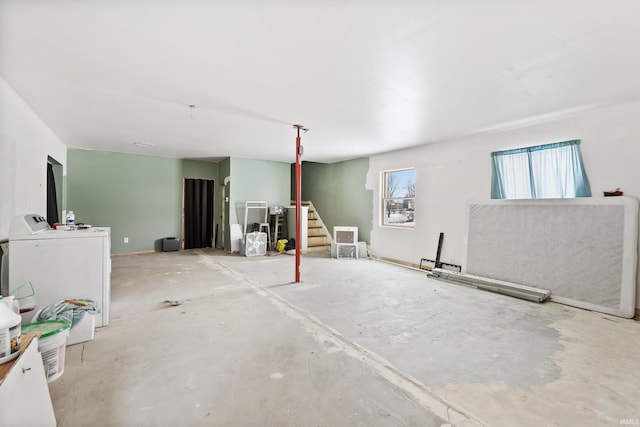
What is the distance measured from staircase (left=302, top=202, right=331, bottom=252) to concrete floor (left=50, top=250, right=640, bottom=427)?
12.6ft

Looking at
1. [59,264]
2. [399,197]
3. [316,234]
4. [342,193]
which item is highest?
[342,193]

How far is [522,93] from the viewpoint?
292 cm

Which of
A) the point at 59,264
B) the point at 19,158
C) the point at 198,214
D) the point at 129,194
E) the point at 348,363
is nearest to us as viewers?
the point at 348,363

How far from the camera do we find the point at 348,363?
212 cm

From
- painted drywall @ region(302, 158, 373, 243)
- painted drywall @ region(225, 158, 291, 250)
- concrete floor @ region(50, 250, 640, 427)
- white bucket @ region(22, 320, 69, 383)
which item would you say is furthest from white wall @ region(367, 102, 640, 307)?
white bucket @ region(22, 320, 69, 383)

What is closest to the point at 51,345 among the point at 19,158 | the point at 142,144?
the point at 19,158

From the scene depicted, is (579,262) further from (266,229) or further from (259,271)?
(266,229)

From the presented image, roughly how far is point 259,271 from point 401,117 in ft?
11.3

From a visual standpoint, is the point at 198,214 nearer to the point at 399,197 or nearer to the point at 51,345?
the point at 399,197

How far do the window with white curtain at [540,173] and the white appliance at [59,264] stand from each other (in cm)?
519

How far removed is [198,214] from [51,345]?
606cm

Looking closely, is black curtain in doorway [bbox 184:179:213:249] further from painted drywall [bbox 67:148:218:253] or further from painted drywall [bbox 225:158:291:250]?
painted drywall [bbox 225:158:291:250]

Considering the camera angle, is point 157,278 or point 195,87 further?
point 157,278

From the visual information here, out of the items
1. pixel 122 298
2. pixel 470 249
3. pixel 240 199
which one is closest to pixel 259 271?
pixel 122 298
